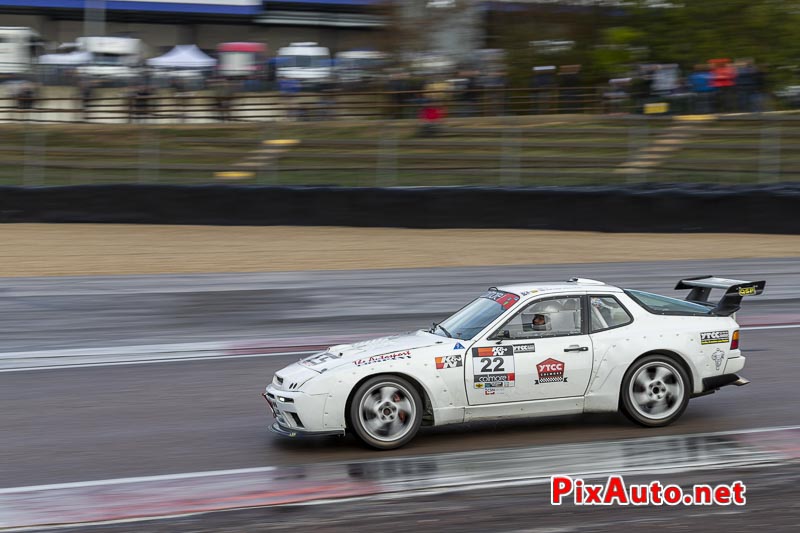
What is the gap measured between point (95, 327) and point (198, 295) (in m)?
2.47

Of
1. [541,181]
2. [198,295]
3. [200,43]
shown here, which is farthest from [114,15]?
[198,295]

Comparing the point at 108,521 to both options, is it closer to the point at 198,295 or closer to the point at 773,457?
the point at 773,457

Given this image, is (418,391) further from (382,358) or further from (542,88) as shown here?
(542,88)

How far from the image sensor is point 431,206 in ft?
68.2

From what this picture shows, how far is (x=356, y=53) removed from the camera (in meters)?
34.2

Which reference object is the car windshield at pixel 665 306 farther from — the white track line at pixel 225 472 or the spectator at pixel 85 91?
the spectator at pixel 85 91

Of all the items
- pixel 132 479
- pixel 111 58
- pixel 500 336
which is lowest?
pixel 132 479

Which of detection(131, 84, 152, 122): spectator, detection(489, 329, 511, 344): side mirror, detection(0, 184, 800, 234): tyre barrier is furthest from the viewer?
detection(131, 84, 152, 122): spectator

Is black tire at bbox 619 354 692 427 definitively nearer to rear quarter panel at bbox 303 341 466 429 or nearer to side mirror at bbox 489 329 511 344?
side mirror at bbox 489 329 511 344

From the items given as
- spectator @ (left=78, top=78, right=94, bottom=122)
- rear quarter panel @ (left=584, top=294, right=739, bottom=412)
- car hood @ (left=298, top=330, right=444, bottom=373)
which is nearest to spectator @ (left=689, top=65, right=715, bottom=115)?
spectator @ (left=78, top=78, right=94, bottom=122)

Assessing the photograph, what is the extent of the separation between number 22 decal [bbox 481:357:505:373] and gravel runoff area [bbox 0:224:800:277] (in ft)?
34.4

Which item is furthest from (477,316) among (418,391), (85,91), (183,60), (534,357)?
(183,60)

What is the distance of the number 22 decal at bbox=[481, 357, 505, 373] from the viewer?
7.13 m

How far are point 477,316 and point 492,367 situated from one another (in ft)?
1.83
